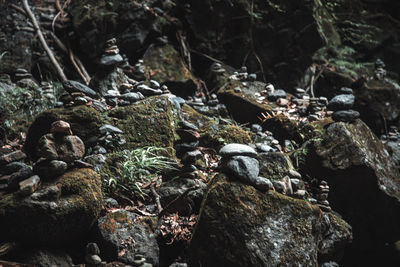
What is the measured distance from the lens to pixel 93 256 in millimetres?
2562

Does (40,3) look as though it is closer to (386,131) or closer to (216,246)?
(216,246)

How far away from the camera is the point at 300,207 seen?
2.97 metres

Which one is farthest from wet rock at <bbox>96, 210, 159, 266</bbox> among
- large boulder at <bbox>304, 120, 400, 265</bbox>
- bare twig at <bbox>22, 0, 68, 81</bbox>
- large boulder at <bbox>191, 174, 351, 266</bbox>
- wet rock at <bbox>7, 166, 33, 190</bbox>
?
bare twig at <bbox>22, 0, 68, 81</bbox>

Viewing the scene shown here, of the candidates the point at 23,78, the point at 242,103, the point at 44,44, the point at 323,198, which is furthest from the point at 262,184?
the point at 44,44

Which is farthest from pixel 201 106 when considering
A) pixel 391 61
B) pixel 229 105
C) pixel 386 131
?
pixel 391 61

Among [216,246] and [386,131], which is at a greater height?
[216,246]

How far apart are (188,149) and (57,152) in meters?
1.38

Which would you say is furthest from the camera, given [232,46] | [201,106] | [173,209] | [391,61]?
[391,61]

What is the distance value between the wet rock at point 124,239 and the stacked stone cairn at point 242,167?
966 millimetres

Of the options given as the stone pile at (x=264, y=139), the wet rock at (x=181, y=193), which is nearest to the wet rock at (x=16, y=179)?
the wet rock at (x=181, y=193)

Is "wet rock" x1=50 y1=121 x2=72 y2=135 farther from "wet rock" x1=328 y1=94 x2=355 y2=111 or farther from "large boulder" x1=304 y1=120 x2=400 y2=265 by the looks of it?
"wet rock" x1=328 y1=94 x2=355 y2=111

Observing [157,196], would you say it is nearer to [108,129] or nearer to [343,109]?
[108,129]

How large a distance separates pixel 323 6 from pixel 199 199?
635cm

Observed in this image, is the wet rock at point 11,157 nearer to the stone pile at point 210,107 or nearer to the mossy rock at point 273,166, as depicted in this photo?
the mossy rock at point 273,166
